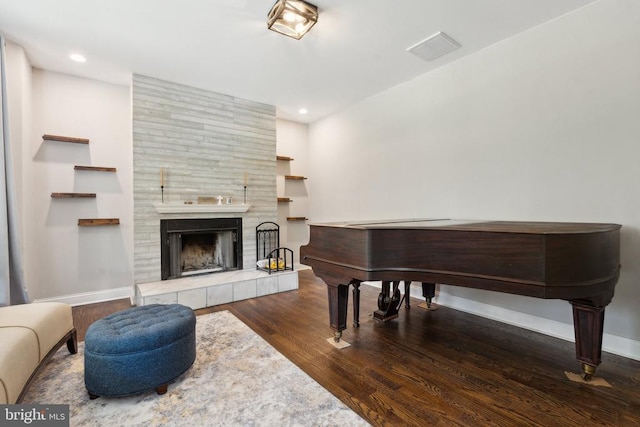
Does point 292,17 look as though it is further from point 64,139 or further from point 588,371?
point 588,371

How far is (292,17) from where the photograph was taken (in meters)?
2.43

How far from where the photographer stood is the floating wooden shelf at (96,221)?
3614mm

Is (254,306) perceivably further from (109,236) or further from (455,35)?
(455,35)

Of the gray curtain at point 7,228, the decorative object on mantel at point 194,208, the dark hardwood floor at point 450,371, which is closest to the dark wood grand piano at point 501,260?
the dark hardwood floor at point 450,371

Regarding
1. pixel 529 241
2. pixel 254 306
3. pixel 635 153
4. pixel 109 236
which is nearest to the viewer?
pixel 529 241

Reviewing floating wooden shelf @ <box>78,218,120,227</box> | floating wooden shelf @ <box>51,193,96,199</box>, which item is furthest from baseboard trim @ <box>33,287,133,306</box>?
floating wooden shelf @ <box>51,193,96,199</box>

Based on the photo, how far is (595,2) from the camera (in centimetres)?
236

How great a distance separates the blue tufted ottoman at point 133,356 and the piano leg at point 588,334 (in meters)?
2.57

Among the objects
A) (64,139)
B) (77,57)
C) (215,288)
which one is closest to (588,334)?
(215,288)

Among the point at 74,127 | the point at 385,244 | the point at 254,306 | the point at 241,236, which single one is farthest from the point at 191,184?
the point at 385,244

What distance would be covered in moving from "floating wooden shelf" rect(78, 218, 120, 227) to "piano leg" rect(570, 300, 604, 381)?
4.73 m

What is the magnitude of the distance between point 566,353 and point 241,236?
12.6 feet

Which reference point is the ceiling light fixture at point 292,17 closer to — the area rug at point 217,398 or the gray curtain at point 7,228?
the gray curtain at point 7,228

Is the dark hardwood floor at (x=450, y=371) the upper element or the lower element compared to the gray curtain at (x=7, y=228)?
lower
